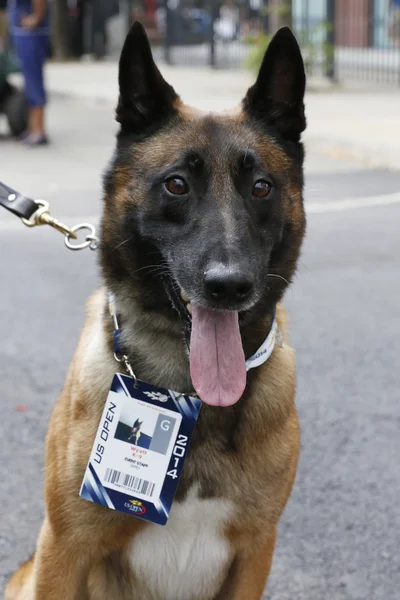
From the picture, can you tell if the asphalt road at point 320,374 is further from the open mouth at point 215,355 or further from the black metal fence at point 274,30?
the black metal fence at point 274,30

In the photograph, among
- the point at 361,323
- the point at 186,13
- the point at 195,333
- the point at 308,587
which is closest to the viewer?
the point at 195,333

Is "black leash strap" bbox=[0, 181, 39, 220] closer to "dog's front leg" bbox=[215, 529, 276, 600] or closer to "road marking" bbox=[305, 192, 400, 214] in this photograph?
"dog's front leg" bbox=[215, 529, 276, 600]

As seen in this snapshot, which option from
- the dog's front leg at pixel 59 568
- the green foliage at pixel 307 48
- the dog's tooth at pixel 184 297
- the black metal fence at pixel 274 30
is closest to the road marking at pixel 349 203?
the dog's tooth at pixel 184 297

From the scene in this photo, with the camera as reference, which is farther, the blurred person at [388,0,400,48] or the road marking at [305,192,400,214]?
the blurred person at [388,0,400,48]

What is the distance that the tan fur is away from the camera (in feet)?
9.10

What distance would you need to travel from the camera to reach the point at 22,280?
667 centimetres

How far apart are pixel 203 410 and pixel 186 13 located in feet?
91.4

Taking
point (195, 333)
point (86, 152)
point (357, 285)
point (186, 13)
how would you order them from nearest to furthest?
point (195, 333) < point (357, 285) < point (86, 152) < point (186, 13)

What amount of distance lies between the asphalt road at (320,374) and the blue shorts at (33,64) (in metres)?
2.59

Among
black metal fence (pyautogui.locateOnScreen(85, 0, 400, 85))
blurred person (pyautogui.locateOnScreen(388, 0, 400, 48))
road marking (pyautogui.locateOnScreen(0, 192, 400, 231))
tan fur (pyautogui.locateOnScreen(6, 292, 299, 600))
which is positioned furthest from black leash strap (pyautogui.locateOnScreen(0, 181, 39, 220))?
blurred person (pyautogui.locateOnScreen(388, 0, 400, 48))

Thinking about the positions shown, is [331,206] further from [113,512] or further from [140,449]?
[113,512]

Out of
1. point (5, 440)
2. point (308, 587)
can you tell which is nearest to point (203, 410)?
point (308, 587)

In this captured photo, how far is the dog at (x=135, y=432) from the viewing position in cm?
281

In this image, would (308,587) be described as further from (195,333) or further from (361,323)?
(361,323)
